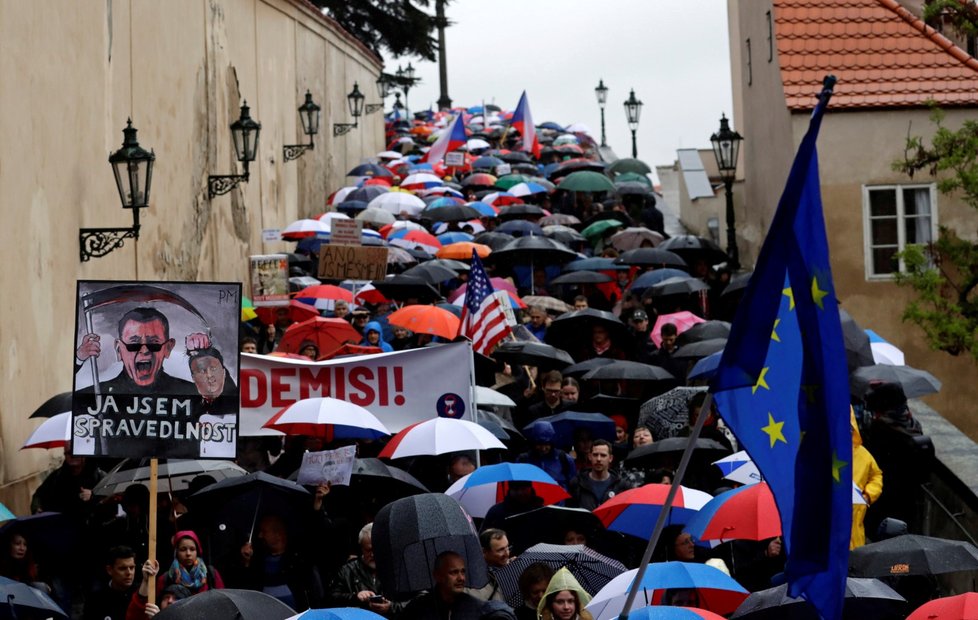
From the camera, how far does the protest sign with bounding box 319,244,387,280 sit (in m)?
21.2

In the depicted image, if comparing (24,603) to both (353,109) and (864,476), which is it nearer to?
(864,476)

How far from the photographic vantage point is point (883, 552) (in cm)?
1005

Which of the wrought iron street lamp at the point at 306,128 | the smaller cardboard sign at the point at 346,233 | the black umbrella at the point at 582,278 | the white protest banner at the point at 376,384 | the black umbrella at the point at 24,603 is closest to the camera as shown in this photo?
the black umbrella at the point at 24,603

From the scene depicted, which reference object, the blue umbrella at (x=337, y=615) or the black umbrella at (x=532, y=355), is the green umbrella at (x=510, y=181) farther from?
the blue umbrella at (x=337, y=615)

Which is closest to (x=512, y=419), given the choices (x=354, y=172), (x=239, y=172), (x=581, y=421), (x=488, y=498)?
(x=581, y=421)

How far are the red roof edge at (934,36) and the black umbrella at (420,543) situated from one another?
17646 millimetres

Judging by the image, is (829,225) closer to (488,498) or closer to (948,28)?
(948,28)

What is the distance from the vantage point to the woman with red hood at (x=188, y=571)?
10.3 m

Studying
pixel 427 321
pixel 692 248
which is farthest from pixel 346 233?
pixel 692 248

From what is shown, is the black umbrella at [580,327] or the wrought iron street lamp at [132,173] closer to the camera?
the wrought iron street lamp at [132,173]

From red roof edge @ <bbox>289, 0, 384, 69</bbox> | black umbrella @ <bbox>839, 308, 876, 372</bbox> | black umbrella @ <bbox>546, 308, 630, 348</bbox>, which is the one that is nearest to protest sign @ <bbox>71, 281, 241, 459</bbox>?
black umbrella @ <bbox>839, 308, 876, 372</bbox>

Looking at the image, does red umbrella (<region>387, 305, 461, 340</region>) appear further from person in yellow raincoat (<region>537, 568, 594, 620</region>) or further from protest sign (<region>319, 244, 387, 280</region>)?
Answer: person in yellow raincoat (<region>537, 568, 594, 620</region>)

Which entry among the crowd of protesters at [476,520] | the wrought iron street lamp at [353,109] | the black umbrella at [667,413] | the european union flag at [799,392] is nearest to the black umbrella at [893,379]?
the crowd of protesters at [476,520]

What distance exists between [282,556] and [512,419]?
5460mm
